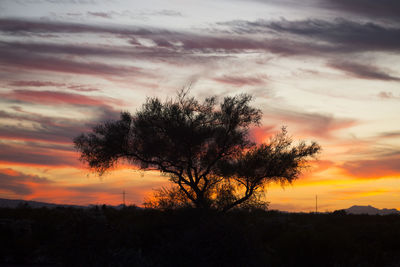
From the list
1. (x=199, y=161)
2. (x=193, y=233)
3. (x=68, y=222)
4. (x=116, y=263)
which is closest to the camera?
(x=193, y=233)

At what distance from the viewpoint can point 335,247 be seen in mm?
28156

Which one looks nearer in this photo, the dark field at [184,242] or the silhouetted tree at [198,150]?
the dark field at [184,242]

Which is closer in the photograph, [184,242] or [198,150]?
[184,242]

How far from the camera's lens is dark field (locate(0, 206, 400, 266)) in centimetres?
1670

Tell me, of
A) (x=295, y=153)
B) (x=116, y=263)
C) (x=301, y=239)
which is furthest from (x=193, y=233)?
(x=295, y=153)

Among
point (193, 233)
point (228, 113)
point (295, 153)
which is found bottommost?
point (193, 233)

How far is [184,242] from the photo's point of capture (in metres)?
16.8

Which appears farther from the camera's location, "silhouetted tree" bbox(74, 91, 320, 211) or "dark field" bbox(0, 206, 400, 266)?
"silhouetted tree" bbox(74, 91, 320, 211)

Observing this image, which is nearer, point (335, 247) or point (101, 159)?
point (335, 247)

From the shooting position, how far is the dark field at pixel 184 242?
54.8 ft

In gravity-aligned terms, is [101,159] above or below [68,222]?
above

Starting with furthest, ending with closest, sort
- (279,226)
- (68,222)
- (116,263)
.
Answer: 1. (279,226)
2. (68,222)
3. (116,263)

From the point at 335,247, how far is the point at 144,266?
15.2 meters

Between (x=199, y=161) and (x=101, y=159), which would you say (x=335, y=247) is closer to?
(x=199, y=161)
